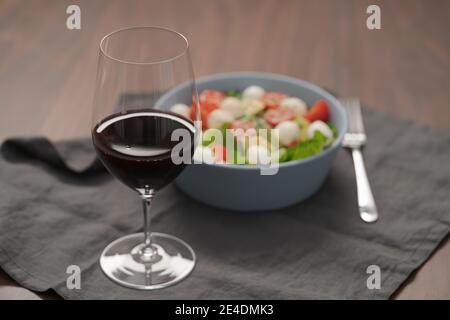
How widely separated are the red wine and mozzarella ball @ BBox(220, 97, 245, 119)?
27cm

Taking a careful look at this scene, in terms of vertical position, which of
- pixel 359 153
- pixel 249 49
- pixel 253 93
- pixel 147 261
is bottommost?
pixel 147 261

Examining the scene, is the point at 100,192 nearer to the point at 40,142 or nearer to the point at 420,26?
the point at 40,142

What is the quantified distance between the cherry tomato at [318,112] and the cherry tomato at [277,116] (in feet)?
0.09

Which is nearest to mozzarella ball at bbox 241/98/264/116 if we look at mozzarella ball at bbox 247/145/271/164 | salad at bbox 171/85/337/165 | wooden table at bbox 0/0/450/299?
salad at bbox 171/85/337/165

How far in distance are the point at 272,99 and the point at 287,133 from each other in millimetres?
116

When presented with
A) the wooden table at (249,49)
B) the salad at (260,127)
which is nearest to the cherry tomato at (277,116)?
the salad at (260,127)

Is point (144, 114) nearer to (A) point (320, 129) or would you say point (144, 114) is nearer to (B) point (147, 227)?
(B) point (147, 227)

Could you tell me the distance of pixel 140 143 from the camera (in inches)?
35.5

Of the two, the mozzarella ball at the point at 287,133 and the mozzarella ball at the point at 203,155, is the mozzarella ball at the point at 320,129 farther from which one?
the mozzarella ball at the point at 203,155

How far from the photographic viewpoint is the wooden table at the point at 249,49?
136 centimetres

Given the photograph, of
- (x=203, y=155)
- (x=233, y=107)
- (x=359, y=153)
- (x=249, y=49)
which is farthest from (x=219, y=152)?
(x=249, y=49)
